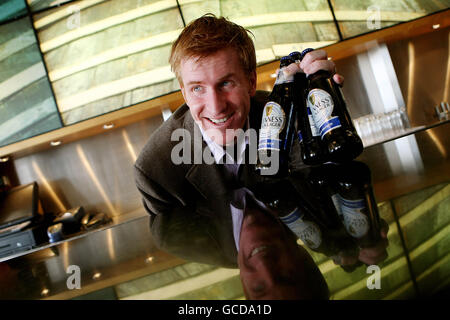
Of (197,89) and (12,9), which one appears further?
(12,9)

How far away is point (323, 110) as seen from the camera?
2.09ft

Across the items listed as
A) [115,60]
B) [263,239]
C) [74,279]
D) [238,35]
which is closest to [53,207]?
[115,60]

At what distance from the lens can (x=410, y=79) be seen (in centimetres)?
226

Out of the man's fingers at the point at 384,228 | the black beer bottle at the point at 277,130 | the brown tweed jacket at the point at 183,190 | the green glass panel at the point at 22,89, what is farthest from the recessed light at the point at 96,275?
the green glass panel at the point at 22,89

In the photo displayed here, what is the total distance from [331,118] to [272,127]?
4.9 inches

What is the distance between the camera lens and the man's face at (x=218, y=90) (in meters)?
0.85

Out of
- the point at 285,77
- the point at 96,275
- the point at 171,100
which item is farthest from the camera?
the point at 171,100

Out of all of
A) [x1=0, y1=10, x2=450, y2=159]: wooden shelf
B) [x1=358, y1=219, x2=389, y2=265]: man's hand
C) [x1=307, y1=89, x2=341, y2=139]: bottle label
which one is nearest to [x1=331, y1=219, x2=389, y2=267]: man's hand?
[x1=358, y1=219, x2=389, y2=265]: man's hand

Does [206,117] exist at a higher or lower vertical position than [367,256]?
higher

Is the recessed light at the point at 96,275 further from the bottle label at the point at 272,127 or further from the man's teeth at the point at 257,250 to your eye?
the bottle label at the point at 272,127

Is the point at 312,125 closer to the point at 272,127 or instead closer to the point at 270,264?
the point at 272,127

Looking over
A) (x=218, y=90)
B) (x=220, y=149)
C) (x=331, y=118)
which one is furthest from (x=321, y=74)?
(x=220, y=149)

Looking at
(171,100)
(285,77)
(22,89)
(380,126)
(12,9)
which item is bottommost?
(380,126)

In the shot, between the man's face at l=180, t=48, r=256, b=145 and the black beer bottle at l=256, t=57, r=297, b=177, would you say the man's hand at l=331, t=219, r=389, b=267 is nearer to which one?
the black beer bottle at l=256, t=57, r=297, b=177
